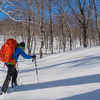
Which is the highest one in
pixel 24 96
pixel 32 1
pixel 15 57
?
pixel 32 1

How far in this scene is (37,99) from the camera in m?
2.25

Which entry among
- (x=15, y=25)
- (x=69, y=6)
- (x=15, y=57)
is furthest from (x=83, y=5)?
(x=15, y=25)

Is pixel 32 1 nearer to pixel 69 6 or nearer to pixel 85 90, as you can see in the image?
pixel 69 6

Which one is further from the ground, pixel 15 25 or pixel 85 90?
pixel 15 25

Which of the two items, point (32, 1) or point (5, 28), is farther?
point (5, 28)

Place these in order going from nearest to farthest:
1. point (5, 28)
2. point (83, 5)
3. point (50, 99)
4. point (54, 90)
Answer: point (50, 99) < point (54, 90) < point (83, 5) < point (5, 28)

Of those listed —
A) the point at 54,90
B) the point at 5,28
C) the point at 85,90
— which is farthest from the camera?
the point at 5,28

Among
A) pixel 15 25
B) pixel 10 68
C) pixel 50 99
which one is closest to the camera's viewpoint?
pixel 50 99

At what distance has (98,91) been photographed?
2.21 m

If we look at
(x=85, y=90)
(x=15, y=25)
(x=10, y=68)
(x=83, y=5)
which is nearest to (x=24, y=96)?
(x=10, y=68)

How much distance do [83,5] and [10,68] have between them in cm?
1367

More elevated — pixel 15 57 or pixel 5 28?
pixel 5 28

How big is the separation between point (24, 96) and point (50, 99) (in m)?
0.77

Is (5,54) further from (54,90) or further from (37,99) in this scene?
(54,90)
